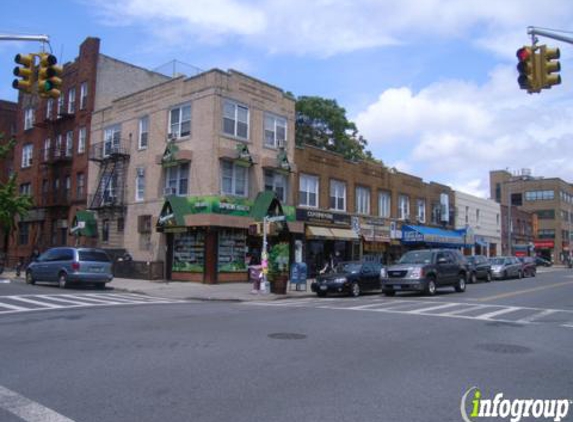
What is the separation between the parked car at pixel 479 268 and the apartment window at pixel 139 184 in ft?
64.2

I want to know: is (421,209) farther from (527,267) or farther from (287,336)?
(287,336)

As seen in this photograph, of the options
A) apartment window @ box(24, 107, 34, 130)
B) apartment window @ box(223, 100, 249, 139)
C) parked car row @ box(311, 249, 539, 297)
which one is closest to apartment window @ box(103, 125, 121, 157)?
apartment window @ box(223, 100, 249, 139)

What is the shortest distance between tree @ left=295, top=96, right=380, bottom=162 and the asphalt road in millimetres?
38677

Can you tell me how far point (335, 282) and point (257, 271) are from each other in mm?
3250

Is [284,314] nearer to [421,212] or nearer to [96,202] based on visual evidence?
[96,202]

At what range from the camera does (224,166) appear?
27547 mm

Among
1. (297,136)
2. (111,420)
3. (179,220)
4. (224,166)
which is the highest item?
(297,136)

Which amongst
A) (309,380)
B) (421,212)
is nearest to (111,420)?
(309,380)

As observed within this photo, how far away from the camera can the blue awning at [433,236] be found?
134 feet

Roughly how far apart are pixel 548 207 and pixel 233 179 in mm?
75409

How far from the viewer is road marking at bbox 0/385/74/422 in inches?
213

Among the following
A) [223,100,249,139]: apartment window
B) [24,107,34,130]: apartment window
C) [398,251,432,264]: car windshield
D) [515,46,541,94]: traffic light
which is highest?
[24,107,34,130]: apartment window

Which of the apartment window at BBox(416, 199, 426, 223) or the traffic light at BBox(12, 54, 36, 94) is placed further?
the apartment window at BBox(416, 199, 426, 223)

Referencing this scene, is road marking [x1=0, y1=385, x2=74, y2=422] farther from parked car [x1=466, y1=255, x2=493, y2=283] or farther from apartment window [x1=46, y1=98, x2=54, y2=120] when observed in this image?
apartment window [x1=46, y1=98, x2=54, y2=120]
